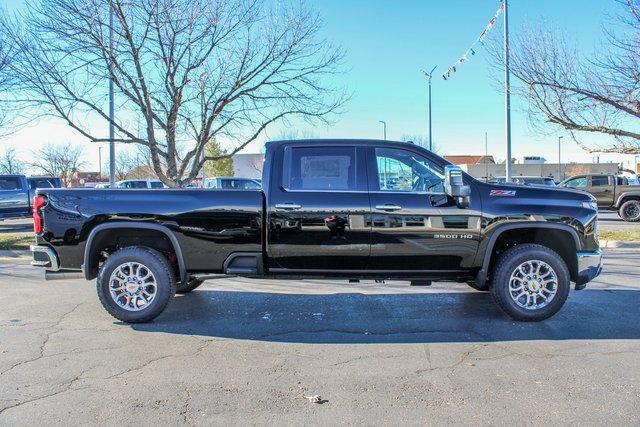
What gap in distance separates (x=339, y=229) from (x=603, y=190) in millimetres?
17634

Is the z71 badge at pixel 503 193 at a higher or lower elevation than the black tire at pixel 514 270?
higher

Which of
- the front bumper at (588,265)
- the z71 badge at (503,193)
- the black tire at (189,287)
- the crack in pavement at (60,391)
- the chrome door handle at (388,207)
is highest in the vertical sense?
the z71 badge at (503,193)

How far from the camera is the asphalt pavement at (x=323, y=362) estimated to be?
3.54 metres

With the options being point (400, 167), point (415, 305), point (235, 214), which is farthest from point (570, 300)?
point (235, 214)

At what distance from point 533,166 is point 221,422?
78.2m

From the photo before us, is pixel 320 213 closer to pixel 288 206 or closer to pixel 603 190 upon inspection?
pixel 288 206

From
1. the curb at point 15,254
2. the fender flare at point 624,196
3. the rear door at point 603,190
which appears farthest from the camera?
the rear door at point 603,190

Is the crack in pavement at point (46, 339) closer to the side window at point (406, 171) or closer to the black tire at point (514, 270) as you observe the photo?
the side window at point (406, 171)

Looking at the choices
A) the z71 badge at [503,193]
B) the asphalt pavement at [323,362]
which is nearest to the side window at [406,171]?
the z71 badge at [503,193]

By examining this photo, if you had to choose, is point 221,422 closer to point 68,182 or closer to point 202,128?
point 202,128

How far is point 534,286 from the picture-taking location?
5.54 meters

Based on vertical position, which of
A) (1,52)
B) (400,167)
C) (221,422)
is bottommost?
(221,422)

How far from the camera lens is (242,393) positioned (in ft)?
12.6

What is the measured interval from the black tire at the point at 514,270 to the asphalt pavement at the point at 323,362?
0.46 ft
